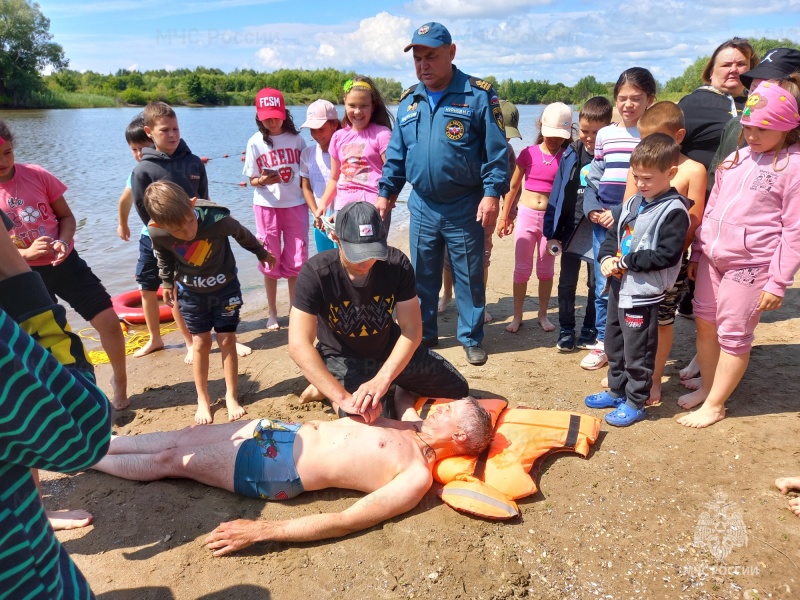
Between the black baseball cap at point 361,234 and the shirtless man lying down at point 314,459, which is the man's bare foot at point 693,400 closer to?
the shirtless man lying down at point 314,459

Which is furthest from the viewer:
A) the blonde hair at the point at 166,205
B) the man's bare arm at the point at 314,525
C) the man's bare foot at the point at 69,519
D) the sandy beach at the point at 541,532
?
the blonde hair at the point at 166,205

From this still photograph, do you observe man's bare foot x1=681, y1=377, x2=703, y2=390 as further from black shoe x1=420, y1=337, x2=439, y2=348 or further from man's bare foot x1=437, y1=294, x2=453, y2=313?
man's bare foot x1=437, y1=294, x2=453, y2=313

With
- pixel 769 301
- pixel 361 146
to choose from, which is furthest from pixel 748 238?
pixel 361 146

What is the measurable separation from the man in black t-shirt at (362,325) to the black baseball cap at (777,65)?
2.69m

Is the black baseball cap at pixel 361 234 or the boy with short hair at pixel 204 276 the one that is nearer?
the black baseball cap at pixel 361 234

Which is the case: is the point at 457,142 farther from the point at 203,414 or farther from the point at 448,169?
the point at 203,414

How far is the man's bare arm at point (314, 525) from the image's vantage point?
2.79m

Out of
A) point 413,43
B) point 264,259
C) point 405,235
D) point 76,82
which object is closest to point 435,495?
point 264,259

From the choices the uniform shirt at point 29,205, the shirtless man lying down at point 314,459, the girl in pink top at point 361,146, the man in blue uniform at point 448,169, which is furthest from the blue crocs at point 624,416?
the uniform shirt at point 29,205

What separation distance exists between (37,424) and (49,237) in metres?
3.11

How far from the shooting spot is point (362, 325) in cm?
365

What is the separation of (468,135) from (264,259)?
1.90m

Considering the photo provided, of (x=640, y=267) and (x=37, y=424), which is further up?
(x=37, y=424)

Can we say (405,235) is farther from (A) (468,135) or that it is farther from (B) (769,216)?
(B) (769,216)
